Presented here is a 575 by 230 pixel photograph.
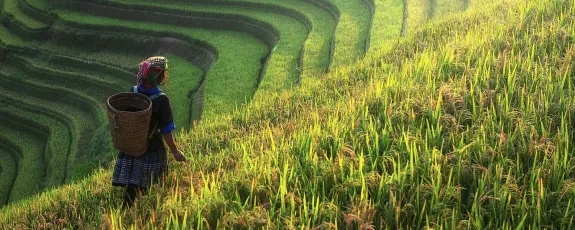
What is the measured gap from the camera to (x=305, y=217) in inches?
119

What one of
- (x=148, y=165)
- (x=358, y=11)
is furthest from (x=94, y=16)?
(x=148, y=165)

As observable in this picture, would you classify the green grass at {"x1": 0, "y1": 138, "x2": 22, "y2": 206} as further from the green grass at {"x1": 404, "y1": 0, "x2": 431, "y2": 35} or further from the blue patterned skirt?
the green grass at {"x1": 404, "y1": 0, "x2": 431, "y2": 35}

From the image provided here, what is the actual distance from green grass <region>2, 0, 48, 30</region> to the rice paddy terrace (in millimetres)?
32

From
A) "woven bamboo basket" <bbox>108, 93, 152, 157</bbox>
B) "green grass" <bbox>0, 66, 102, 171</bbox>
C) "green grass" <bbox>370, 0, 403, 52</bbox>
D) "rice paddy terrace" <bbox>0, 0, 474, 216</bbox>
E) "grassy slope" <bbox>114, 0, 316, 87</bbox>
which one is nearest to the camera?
"woven bamboo basket" <bbox>108, 93, 152, 157</bbox>

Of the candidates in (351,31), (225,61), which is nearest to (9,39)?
(225,61)

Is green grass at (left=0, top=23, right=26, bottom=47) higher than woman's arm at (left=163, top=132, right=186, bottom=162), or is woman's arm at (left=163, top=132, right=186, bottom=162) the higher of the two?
green grass at (left=0, top=23, right=26, bottom=47)

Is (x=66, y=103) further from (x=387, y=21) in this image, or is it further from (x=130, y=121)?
(x=130, y=121)

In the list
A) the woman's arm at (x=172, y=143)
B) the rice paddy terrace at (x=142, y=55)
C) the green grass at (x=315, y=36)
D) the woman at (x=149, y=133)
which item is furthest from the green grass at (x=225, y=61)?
the woman at (x=149, y=133)

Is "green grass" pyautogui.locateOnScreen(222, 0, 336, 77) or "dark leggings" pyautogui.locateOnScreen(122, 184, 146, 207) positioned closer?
"dark leggings" pyautogui.locateOnScreen(122, 184, 146, 207)

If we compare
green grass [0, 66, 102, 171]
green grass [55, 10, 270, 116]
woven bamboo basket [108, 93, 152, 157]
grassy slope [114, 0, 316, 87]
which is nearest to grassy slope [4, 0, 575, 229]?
woven bamboo basket [108, 93, 152, 157]

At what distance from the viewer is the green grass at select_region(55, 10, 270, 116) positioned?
11625 millimetres

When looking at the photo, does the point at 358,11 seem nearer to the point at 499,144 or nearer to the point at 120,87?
the point at 120,87

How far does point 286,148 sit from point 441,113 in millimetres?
1195

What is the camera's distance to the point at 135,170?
421 cm
